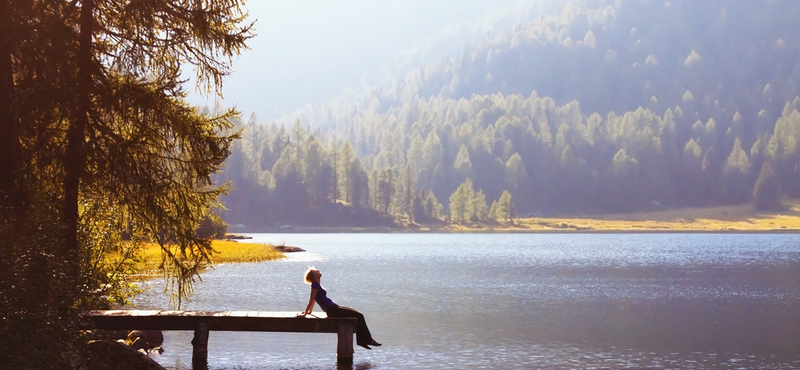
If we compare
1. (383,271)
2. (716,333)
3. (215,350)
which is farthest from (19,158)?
(383,271)

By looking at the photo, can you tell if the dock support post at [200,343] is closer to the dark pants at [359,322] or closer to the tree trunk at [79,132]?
the dark pants at [359,322]

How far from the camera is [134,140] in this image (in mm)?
21016

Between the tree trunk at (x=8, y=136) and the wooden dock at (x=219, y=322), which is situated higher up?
the tree trunk at (x=8, y=136)

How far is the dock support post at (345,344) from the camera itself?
84.0 ft

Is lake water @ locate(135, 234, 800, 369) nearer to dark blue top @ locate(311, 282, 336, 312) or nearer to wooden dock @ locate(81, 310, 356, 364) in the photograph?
wooden dock @ locate(81, 310, 356, 364)

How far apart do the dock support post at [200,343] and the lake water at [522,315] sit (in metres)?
0.54

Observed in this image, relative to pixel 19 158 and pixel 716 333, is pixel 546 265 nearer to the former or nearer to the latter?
pixel 716 333

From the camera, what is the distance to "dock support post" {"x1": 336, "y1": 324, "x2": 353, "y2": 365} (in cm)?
2561

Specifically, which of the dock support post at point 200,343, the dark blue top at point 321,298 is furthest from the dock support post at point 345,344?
the dock support post at point 200,343

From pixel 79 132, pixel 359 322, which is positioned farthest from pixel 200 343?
pixel 79 132

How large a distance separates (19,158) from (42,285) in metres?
6.43

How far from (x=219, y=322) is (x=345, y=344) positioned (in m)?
3.93

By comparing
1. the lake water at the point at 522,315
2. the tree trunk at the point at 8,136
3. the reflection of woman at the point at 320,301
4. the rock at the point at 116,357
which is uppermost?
the tree trunk at the point at 8,136

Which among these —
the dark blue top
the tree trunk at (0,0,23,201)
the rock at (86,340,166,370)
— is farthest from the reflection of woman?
the tree trunk at (0,0,23,201)
